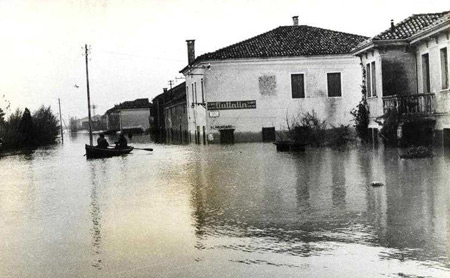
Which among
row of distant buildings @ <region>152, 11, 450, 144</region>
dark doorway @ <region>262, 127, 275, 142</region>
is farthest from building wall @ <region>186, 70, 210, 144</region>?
dark doorway @ <region>262, 127, 275, 142</region>

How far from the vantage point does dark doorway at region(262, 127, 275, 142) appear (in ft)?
128

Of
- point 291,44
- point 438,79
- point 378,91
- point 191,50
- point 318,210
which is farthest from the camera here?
point 191,50

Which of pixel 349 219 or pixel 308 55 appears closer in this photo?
pixel 349 219

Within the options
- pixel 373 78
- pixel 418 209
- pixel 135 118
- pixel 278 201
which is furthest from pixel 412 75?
pixel 135 118

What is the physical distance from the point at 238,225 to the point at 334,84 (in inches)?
1246

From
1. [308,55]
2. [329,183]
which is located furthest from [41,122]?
[329,183]

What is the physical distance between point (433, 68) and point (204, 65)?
19.7 meters

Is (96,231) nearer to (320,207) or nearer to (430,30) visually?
(320,207)

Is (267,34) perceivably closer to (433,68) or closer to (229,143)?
(229,143)

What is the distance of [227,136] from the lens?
38.9 metres

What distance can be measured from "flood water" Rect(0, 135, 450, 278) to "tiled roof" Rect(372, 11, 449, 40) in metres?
9.48

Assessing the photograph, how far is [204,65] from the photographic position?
130ft

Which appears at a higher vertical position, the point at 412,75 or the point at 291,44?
the point at 291,44

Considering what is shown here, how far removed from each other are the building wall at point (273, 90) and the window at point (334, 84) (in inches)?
8.8
